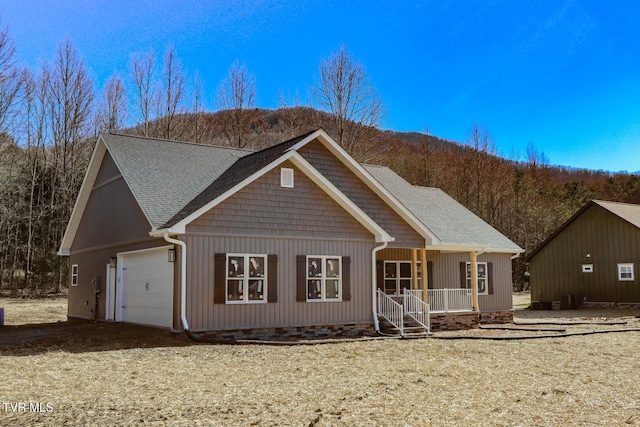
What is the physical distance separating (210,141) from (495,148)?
23.4 m

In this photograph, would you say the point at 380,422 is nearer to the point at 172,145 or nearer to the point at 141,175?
the point at 141,175

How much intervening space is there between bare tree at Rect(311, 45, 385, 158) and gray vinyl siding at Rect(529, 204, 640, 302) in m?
12.6

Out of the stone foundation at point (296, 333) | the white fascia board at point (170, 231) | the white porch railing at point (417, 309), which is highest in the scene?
the white fascia board at point (170, 231)

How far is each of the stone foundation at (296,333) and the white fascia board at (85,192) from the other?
25.4 feet

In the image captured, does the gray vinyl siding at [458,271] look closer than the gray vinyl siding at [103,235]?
No

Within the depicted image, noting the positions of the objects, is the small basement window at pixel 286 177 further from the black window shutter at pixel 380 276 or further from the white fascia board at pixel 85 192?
the white fascia board at pixel 85 192

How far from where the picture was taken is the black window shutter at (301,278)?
50.8ft

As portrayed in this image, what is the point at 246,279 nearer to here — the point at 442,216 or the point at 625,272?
the point at 442,216

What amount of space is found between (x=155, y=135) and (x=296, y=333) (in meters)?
26.2

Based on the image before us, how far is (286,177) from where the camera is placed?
613 inches

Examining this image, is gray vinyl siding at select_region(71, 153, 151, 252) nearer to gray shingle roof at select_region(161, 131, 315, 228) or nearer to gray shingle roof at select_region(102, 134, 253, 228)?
gray shingle roof at select_region(102, 134, 253, 228)

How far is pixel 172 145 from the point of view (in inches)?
750

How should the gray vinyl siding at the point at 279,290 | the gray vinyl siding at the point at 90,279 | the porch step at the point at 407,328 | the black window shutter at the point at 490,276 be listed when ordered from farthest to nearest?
1. the black window shutter at the point at 490,276
2. the gray vinyl siding at the point at 90,279
3. the porch step at the point at 407,328
4. the gray vinyl siding at the point at 279,290

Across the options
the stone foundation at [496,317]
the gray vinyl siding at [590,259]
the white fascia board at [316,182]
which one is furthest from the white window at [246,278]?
the gray vinyl siding at [590,259]
